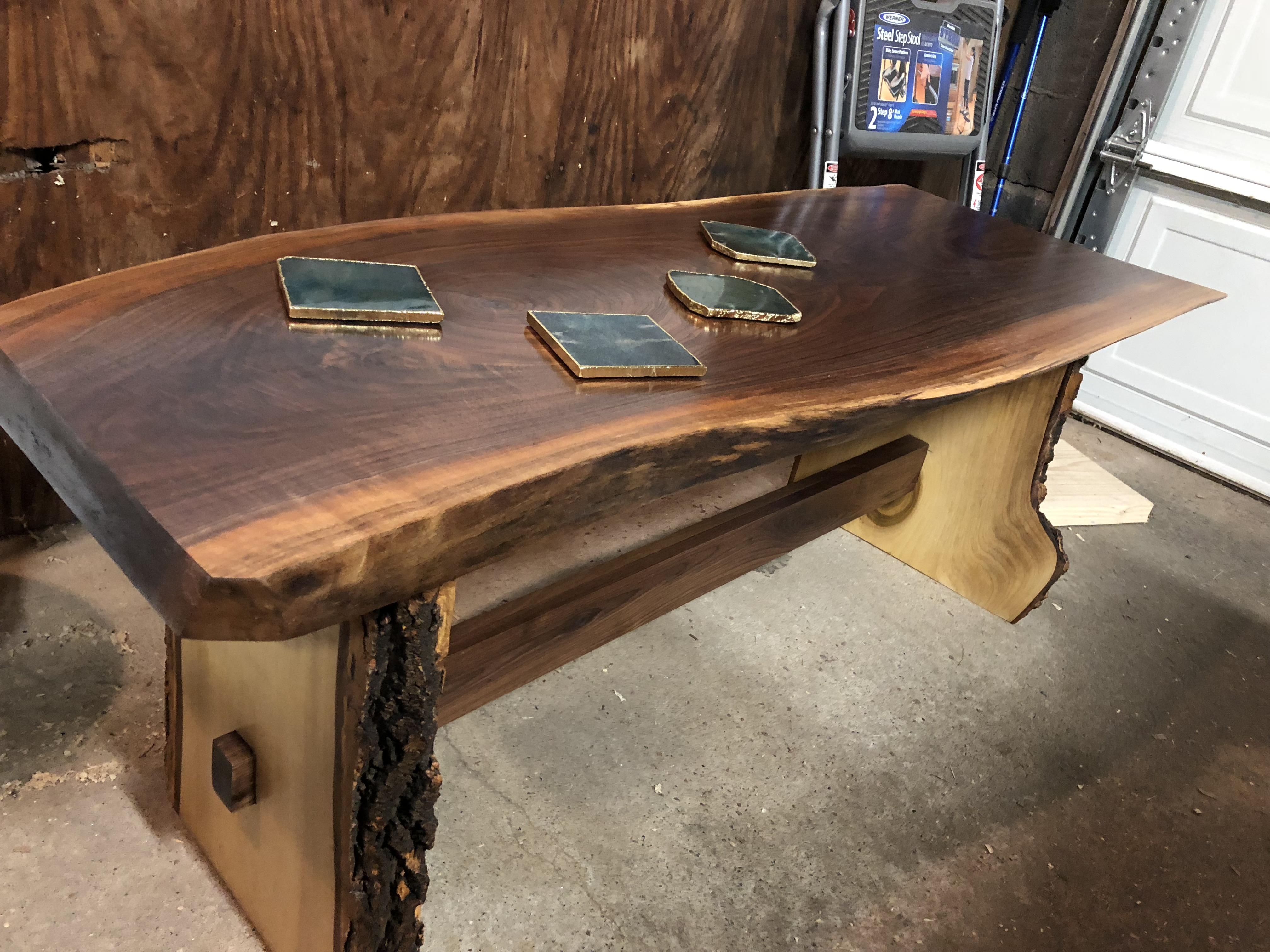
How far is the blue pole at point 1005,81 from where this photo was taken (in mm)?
3129

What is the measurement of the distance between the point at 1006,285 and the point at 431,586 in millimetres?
1224

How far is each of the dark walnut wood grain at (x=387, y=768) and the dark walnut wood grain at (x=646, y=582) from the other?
0.19 m

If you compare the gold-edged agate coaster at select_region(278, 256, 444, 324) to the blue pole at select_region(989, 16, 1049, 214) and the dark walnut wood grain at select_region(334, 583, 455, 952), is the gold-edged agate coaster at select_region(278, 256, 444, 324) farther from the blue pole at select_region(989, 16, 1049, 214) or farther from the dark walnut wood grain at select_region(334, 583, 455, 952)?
the blue pole at select_region(989, 16, 1049, 214)

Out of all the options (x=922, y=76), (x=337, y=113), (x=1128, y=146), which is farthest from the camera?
(x=1128, y=146)

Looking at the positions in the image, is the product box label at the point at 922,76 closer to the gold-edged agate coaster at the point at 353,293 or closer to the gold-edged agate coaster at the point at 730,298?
the gold-edged agate coaster at the point at 730,298

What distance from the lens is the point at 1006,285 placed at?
165 centimetres

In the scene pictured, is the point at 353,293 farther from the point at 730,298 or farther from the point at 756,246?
the point at 756,246

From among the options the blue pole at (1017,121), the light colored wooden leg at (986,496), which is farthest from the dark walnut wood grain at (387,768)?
the blue pole at (1017,121)

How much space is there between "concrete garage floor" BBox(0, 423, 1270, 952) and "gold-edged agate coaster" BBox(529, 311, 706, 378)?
720mm

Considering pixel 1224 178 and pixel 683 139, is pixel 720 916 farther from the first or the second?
pixel 1224 178

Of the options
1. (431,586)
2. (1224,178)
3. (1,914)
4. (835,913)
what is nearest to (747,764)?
(835,913)

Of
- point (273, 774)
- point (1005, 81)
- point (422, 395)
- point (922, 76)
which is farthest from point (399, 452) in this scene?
point (1005, 81)

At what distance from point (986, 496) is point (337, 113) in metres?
1.53

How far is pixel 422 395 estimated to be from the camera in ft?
3.08
